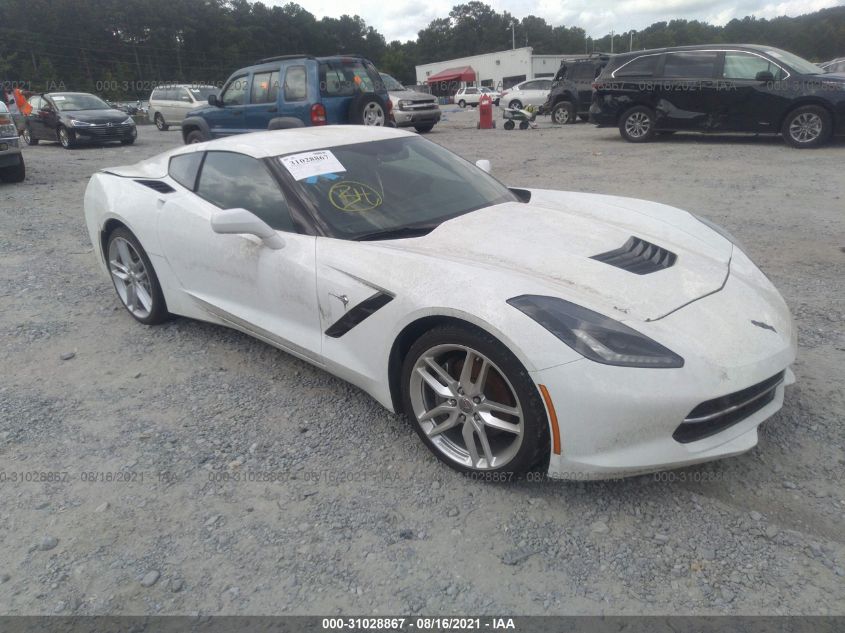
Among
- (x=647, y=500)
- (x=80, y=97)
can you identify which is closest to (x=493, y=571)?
(x=647, y=500)

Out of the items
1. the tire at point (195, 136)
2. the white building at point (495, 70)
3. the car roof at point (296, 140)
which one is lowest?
the tire at point (195, 136)

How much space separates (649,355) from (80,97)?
17.9m

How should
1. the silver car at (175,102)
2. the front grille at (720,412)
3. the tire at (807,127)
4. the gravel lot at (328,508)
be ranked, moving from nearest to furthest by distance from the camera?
the gravel lot at (328,508), the front grille at (720,412), the tire at (807,127), the silver car at (175,102)

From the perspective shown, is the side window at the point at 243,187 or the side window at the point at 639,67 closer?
the side window at the point at 243,187

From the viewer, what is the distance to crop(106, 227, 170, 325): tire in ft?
13.1

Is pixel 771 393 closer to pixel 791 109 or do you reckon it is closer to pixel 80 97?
pixel 791 109

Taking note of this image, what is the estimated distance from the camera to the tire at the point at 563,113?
17891 mm

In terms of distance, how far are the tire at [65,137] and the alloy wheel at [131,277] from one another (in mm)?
12976

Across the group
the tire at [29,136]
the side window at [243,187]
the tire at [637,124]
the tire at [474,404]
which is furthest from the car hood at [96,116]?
the tire at [474,404]

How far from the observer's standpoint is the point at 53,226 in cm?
732

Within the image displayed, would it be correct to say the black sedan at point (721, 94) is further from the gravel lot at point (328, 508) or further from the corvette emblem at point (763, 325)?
the corvette emblem at point (763, 325)

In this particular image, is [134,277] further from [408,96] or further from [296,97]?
[408,96]

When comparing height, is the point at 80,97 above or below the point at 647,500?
above

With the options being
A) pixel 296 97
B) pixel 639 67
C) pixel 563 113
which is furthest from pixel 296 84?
pixel 563 113
